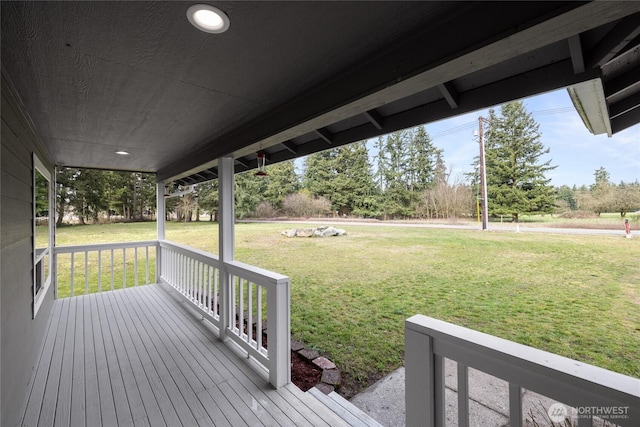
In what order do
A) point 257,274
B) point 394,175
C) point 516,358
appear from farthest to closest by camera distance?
point 394,175, point 257,274, point 516,358

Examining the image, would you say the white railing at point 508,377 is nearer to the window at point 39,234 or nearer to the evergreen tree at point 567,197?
the window at point 39,234

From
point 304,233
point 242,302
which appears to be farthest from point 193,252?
point 304,233

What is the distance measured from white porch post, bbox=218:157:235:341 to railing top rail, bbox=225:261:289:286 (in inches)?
5.1

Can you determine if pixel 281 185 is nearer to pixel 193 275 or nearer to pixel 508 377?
pixel 193 275

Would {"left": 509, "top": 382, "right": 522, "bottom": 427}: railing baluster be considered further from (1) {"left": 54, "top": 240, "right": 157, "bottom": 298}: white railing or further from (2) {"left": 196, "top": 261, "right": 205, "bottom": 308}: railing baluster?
(1) {"left": 54, "top": 240, "right": 157, "bottom": 298}: white railing

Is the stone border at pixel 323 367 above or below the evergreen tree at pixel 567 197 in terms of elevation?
below

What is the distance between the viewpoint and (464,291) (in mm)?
5793

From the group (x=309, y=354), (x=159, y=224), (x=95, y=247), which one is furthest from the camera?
(x=159, y=224)

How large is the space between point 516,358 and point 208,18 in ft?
5.69

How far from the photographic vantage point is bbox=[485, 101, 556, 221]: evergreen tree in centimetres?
988

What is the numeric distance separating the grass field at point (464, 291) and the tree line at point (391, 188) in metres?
1.55

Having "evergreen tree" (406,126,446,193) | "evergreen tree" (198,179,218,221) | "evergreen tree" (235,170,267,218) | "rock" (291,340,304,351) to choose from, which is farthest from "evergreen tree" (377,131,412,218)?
"rock" (291,340,304,351)

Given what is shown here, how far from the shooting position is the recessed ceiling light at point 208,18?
107 cm

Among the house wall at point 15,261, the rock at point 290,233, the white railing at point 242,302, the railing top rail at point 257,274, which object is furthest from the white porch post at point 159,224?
the rock at point 290,233
